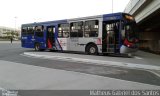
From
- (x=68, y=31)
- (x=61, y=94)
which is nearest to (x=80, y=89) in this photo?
(x=61, y=94)

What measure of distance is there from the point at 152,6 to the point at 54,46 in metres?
10.3

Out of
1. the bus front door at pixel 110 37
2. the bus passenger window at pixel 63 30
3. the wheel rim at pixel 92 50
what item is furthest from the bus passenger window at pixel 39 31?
the bus front door at pixel 110 37

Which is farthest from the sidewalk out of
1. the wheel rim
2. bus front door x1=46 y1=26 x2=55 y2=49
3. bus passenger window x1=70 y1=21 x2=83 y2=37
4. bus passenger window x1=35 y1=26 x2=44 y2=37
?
bus passenger window x1=35 y1=26 x2=44 y2=37

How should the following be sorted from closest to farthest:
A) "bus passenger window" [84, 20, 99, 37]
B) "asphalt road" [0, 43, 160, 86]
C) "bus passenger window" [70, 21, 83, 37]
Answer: "asphalt road" [0, 43, 160, 86] → "bus passenger window" [84, 20, 99, 37] → "bus passenger window" [70, 21, 83, 37]

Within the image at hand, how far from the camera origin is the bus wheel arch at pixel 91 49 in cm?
1939

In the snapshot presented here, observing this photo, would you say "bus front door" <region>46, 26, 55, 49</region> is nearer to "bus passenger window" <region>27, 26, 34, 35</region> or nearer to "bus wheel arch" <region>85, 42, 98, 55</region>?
"bus passenger window" <region>27, 26, 34, 35</region>

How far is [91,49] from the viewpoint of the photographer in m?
19.8

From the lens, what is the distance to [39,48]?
25438 mm

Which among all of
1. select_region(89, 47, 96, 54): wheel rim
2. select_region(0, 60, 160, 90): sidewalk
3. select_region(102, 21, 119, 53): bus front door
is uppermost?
select_region(102, 21, 119, 53): bus front door

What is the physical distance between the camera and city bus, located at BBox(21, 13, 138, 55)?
17.8 meters

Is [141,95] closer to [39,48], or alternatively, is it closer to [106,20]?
[106,20]

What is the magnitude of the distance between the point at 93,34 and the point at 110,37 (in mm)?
1575

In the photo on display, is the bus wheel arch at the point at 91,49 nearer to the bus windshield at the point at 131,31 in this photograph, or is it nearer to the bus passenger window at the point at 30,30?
the bus windshield at the point at 131,31

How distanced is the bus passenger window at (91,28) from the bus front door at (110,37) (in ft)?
2.31
